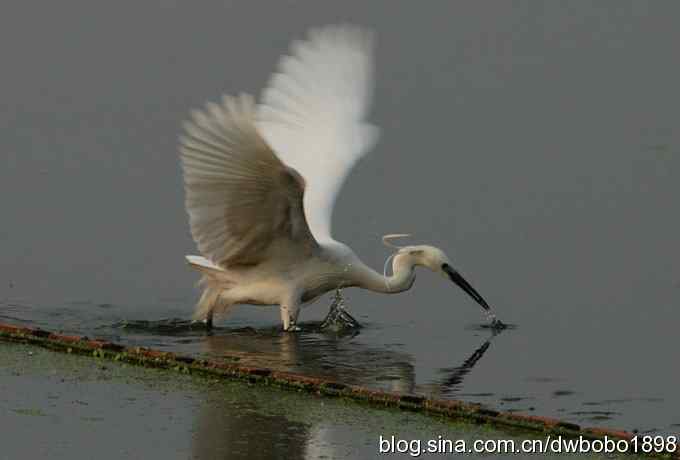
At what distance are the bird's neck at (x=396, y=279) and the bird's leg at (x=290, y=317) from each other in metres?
0.68

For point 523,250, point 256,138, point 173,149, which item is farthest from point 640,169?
point 256,138

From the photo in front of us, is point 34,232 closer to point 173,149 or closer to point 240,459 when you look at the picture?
point 173,149

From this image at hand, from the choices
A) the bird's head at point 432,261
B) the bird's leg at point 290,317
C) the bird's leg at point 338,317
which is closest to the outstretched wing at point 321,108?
the bird's head at point 432,261

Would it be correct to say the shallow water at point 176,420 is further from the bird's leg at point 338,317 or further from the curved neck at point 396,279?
the curved neck at point 396,279

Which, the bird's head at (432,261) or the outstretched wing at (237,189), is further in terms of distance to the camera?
the bird's head at (432,261)

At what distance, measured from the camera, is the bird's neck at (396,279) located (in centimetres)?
1288

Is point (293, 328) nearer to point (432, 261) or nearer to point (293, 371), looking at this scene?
point (432, 261)

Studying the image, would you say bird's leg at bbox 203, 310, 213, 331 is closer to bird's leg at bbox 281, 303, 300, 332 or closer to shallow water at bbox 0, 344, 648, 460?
bird's leg at bbox 281, 303, 300, 332

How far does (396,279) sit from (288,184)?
1.96m

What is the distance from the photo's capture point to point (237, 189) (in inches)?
448

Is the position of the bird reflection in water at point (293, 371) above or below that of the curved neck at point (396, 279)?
below

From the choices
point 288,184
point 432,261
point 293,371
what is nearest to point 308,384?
point 293,371

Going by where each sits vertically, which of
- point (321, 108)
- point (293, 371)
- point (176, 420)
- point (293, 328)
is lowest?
point (176, 420)

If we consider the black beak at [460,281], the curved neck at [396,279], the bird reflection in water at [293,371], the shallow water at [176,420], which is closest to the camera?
the shallow water at [176,420]
